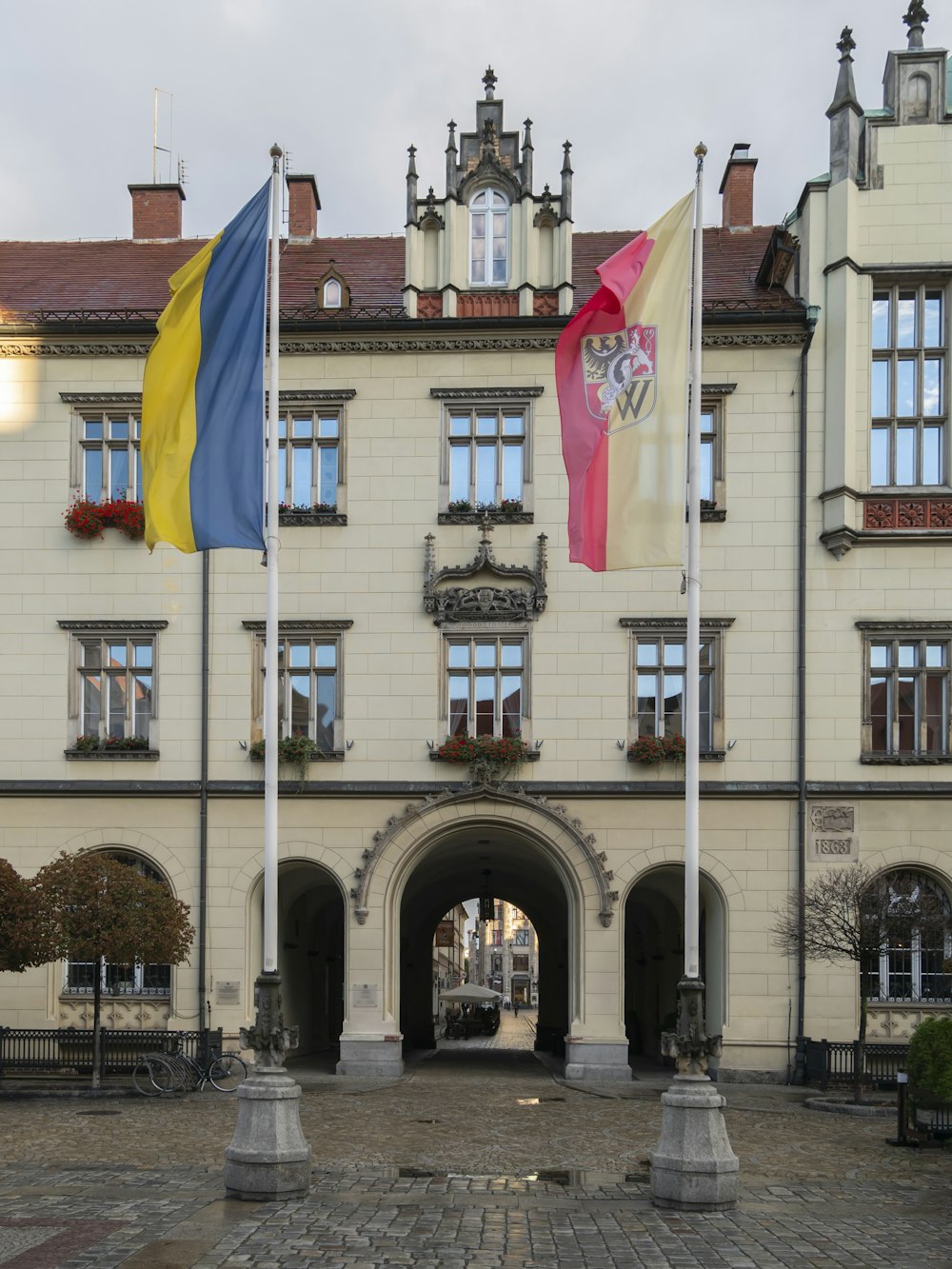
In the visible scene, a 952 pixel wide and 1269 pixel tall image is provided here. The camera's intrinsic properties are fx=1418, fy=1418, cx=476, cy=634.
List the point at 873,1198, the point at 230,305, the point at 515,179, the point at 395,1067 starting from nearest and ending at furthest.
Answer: the point at 873,1198 → the point at 230,305 → the point at 395,1067 → the point at 515,179

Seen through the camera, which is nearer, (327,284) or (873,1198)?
(873,1198)

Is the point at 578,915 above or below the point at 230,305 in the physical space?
below

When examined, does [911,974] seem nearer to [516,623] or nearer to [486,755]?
[486,755]

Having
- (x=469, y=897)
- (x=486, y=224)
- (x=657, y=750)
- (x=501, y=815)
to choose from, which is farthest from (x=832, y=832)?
(x=469, y=897)

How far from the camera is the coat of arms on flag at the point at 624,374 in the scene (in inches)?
648

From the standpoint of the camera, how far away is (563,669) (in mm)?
27359

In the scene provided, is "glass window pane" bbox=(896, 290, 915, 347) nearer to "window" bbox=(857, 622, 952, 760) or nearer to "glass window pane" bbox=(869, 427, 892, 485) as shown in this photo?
"glass window pane" bbox=(869, 427, 892, 485)

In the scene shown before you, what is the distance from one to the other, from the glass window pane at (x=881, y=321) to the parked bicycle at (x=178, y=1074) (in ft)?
58.5

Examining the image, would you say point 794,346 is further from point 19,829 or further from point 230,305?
point 19,829

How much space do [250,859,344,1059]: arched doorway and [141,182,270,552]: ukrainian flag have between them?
39.0ft

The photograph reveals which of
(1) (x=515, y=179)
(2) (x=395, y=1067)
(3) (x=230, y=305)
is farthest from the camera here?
(1) (x=515, y=179)

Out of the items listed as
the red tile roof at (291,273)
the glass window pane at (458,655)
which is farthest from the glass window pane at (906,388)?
the glass window pane at (458,655)

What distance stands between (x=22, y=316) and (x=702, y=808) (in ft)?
55.1

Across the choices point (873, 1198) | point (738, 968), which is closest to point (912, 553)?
point (738, 968)
